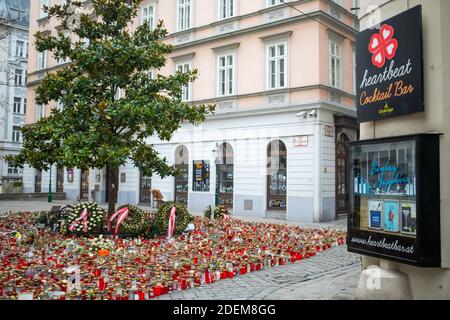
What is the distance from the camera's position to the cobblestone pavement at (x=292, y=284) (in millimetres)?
6246

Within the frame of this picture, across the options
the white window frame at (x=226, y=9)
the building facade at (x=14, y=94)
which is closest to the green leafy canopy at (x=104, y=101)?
the white window frame at (x=226, y=9)

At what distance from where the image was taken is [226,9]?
69.3 feet

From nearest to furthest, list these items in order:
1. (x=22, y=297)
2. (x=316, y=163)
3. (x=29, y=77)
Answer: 1. (x=22, y=297)
2. (x=316, y=163)
3. (x=29, y=77)

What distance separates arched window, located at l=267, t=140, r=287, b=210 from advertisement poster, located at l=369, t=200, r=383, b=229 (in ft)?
41.1

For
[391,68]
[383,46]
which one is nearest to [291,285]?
[391,68]

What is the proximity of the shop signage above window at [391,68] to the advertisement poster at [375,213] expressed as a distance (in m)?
1.19

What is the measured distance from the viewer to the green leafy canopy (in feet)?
36.6

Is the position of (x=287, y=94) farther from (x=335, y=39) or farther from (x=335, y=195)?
(x=335, y=195)

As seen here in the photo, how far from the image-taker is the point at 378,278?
5602mm

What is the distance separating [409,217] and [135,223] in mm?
7768

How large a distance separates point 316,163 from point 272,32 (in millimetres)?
6102

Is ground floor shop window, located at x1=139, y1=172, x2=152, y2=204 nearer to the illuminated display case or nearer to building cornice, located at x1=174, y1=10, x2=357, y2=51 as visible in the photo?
building cornice, located at x1=174, y1=10, x2=357, y2=51

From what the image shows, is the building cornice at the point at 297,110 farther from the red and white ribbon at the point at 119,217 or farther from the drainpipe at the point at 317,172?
the red and white ribbon at the point at 119,217
